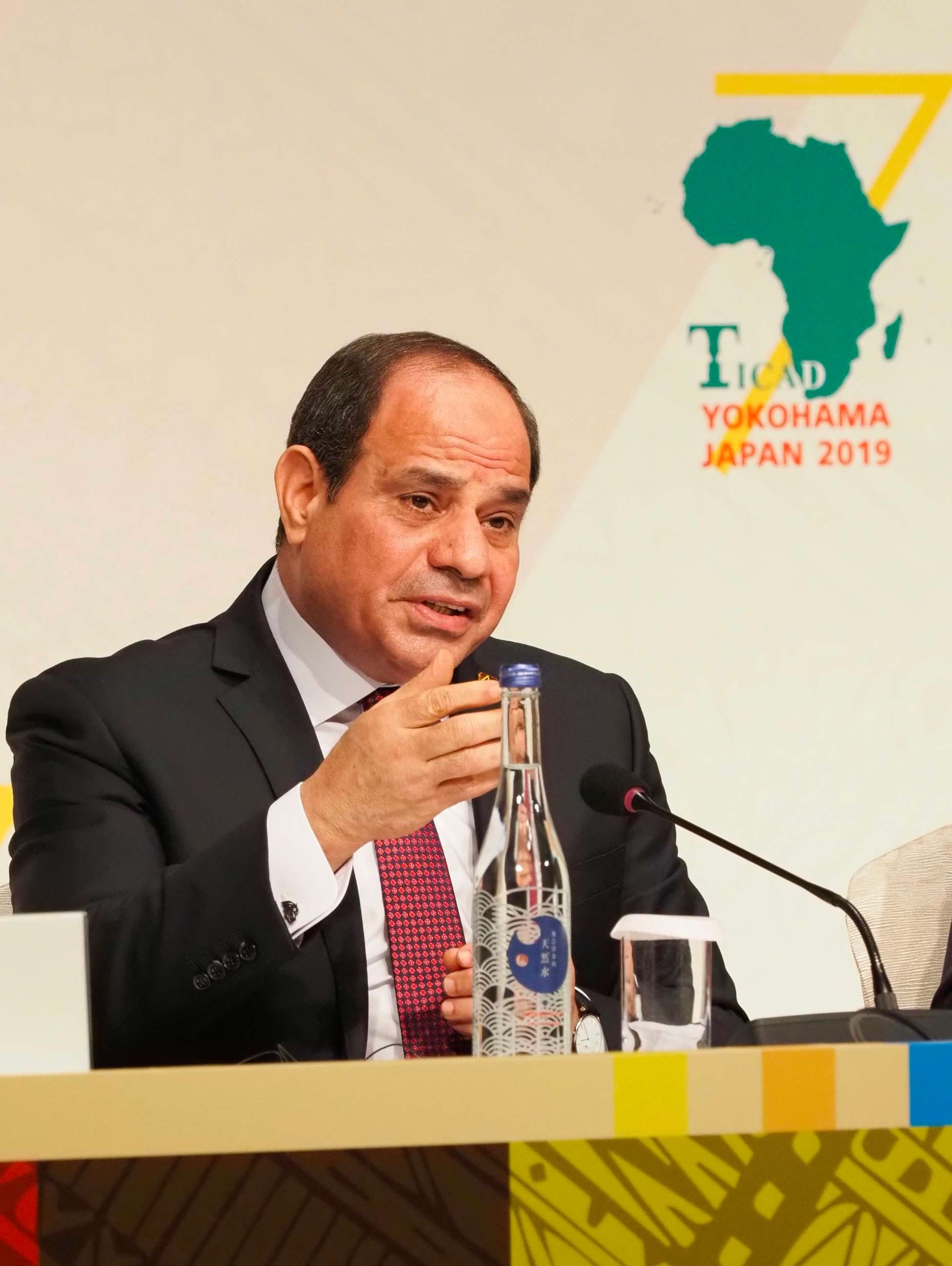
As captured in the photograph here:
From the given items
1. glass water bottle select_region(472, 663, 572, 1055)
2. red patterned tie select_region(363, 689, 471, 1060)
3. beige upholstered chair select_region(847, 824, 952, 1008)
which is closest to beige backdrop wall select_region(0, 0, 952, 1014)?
beige upholstered chair select_region(847, 824, 952, 1008)

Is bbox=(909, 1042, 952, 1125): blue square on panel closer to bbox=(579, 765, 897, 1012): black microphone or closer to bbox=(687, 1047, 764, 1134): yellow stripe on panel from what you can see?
bbox=(687, 1047, 764, 1134): yellow stripe on panel

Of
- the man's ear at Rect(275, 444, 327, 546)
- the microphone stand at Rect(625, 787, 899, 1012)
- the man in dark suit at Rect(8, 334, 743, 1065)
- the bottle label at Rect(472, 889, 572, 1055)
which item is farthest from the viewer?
the man's ear at Rect(275, 444, 327, 546)

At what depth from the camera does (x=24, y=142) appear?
8.59 ft

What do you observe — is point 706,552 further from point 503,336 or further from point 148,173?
point 148,173

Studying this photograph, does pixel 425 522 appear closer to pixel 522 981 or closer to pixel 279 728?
pixel 279 728

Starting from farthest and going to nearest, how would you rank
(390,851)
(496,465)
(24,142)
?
(24,142), (496,465), (390,851)

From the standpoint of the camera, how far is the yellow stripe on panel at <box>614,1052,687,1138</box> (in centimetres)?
88

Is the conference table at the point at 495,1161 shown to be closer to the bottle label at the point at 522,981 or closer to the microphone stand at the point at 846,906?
the bottle label at the point at 522,981

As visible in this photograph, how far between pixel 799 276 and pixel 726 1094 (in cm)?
212

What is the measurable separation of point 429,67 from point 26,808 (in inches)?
62.0

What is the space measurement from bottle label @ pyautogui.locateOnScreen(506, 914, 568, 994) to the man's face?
893mm

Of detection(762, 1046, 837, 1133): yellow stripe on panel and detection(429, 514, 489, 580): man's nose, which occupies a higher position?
detection(429, 514, 489, 580): man's nose

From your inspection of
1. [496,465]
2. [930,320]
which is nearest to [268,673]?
[496,465]

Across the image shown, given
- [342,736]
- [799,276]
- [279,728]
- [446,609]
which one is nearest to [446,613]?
[446,609]
